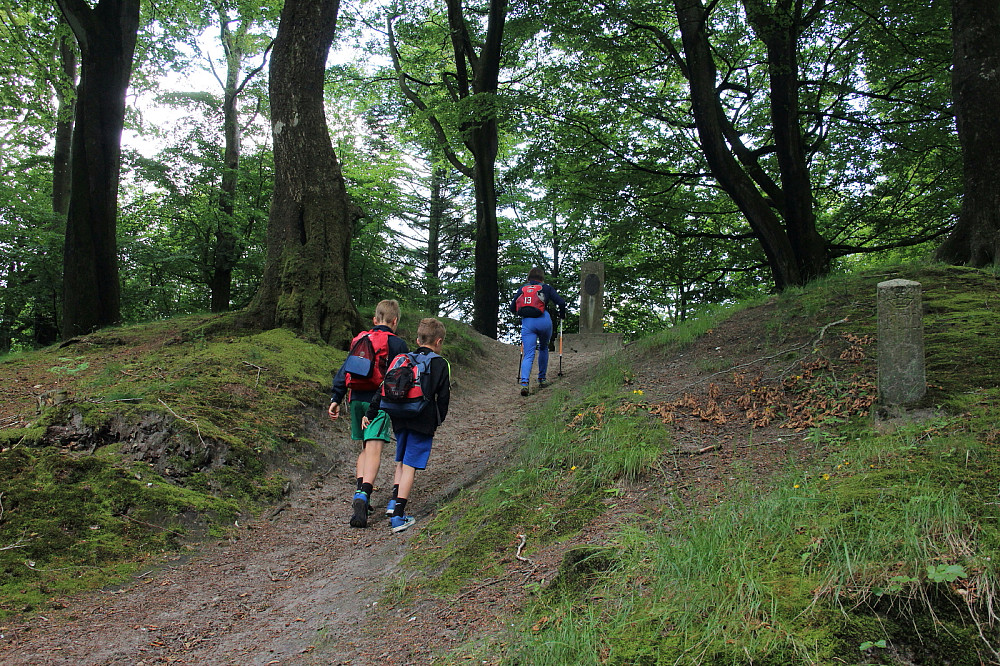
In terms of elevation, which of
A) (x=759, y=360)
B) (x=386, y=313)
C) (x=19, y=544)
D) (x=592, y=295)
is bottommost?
(x=19, y=544)

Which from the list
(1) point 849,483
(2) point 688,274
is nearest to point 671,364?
(1) point 849,483

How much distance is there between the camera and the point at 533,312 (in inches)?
388

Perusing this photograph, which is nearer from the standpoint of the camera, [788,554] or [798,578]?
[798,578]

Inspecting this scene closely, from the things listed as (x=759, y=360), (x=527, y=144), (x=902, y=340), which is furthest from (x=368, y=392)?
(x=527, y=144)

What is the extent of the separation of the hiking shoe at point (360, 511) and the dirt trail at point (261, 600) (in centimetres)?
8

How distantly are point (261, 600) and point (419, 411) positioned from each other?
1794mm

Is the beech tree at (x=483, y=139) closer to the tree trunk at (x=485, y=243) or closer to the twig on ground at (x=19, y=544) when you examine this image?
the tree trunk at (x=485, y=243)

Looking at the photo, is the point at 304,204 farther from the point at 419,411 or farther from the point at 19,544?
the point at 19,544

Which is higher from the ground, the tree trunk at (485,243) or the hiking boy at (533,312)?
the tree trunk at (485,243)

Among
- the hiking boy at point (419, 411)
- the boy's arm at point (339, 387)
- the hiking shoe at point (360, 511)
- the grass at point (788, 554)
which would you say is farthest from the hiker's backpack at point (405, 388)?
the grass at point (788, 554)

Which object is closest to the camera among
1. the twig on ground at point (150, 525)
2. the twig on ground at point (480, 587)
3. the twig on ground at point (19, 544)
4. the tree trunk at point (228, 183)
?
the twig on ground at point (480, 587)

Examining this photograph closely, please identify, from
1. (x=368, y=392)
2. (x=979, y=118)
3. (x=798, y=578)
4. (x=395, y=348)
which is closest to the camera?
(x=798, y=578)

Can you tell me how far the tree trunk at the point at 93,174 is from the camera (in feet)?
32.8

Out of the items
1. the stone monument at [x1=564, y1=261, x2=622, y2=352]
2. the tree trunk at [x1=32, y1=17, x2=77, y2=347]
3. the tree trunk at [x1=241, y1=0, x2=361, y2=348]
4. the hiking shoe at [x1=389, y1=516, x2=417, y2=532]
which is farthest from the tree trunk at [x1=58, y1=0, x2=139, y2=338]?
the stone monument at [x1=564, y1=261, x2=622, y2=352]
